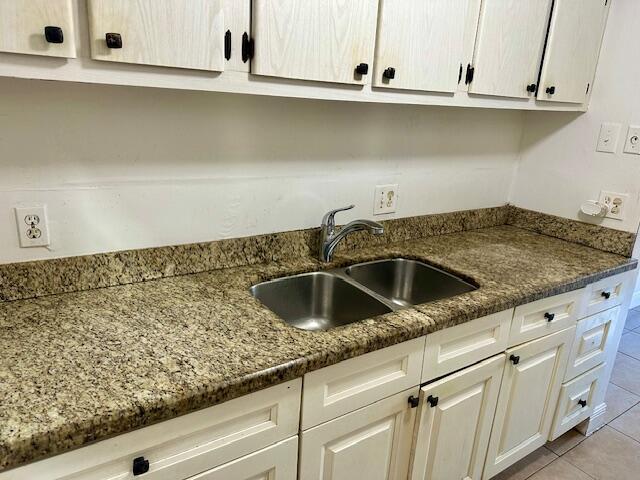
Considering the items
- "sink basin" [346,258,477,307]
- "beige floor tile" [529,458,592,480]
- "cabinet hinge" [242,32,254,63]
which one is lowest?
"beige floor tile" [529,458,592,480]

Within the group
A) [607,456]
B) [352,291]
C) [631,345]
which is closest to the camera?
[352,291]

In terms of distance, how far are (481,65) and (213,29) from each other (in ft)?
3.16

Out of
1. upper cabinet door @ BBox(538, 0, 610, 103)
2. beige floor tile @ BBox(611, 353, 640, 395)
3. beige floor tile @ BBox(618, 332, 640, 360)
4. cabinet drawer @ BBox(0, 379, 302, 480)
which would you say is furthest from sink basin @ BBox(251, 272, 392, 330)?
beige floor tile @ BBox(618, 332, 640, 360)

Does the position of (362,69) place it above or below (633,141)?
above

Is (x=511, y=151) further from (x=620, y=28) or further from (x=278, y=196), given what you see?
(x=278, y=196)

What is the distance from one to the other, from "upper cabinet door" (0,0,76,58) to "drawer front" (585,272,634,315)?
1835 millimetres

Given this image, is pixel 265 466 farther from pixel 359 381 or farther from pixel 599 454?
pixel 599 454

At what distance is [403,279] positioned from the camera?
1743mm

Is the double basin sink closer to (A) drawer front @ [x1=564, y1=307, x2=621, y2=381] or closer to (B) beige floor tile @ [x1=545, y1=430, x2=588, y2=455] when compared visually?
(A) drawer front @ [x1=564, y1=307, x2=621, y2=381]

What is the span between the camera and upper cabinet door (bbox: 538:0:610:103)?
5.55 ft

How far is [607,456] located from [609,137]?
141 centimetres

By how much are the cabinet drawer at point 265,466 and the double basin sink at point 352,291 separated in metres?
0.47

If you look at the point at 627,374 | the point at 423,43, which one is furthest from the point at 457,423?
the point at 627,374

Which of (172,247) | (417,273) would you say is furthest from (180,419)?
(417,273)
